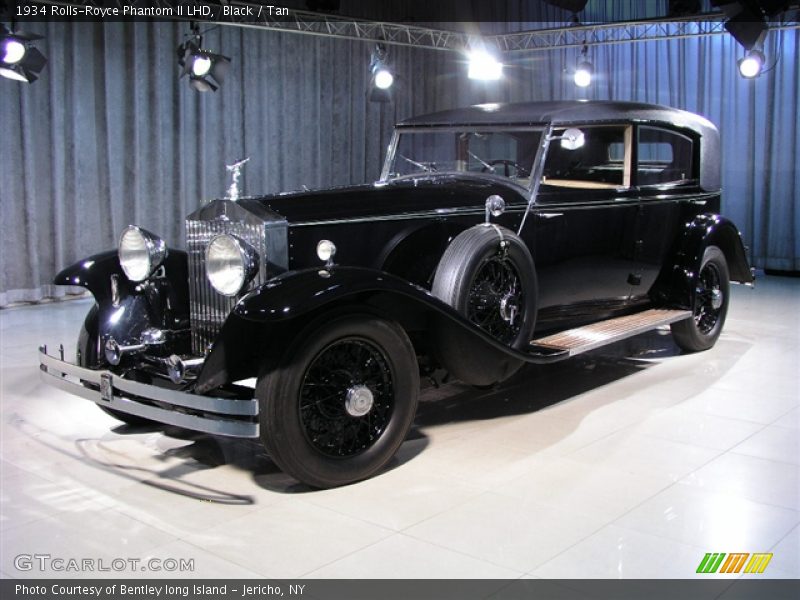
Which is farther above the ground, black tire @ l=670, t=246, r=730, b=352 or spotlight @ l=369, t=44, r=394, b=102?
spotlight @ l=369, t=44, r=394, b=102

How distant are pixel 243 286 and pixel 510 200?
1.70 m

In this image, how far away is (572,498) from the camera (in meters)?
3.62

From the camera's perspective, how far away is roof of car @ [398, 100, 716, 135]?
17.1ft

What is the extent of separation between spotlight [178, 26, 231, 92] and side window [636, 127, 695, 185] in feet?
14.9

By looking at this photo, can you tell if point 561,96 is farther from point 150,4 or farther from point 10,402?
point 10,402

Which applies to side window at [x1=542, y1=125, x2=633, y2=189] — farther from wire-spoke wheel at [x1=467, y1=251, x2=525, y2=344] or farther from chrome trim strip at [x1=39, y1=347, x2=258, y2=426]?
chrome trim strip at [x1=39, y1=347, x2=258, y2=426]

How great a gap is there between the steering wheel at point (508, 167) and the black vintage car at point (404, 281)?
0.06 ft

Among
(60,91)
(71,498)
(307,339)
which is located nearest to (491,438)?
(307,339)

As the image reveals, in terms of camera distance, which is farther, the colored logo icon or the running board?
the running board

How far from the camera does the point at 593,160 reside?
18.3 feet

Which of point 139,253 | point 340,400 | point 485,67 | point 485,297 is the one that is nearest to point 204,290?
point 139,253

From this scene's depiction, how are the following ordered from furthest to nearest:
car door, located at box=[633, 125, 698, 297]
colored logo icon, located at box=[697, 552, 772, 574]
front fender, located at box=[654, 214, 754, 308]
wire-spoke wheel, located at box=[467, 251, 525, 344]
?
1. front fender, located at box=[654, 214, 754, 308]
2. car door, located at box=[633, 125, 698, 297]
3. wire-spoke wheel, located at box=[467, 251, 525, 344]
4. colored logo icon, located at box=[697, 552, 772, 574]

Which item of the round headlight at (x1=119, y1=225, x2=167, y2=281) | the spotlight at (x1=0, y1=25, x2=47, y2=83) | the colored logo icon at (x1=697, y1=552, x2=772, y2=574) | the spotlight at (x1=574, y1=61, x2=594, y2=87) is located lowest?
the colored logo icon at (x1=697, y1=552, x2=772, y2=574)

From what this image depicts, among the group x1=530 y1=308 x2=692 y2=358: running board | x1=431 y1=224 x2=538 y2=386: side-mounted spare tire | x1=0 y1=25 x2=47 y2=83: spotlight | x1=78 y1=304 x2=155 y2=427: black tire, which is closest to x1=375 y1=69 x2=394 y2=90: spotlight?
x1=0 y1=25 x2=47 y2=83: spotlight
